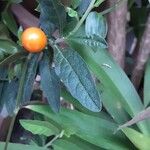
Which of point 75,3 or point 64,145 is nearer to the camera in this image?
point 75,3

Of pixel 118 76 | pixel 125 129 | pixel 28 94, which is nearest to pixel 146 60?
pixel 118 76

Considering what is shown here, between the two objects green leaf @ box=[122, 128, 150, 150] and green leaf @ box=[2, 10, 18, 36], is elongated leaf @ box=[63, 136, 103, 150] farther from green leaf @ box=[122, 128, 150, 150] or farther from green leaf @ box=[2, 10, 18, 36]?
green leaf @ box=[2, 10, 18, 36]

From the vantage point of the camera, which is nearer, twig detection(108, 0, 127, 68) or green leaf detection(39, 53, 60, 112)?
green leaf detection(39, 53, 60, 112)

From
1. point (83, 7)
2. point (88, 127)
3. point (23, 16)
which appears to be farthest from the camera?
point (23, 16)

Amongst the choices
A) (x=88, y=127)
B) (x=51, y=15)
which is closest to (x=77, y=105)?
(x=88, y=127)

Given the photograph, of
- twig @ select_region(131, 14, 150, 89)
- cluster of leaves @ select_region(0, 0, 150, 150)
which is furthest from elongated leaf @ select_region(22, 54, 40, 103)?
twig @ select_region(131, 14, 150, 89)

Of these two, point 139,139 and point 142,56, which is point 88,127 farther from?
point 142,56
